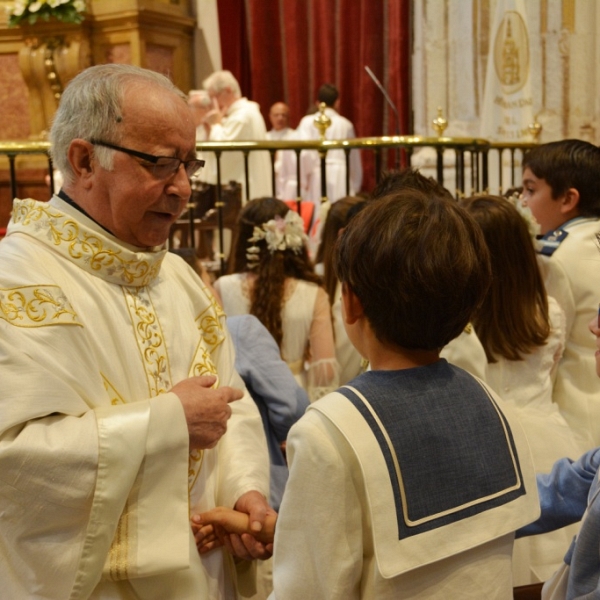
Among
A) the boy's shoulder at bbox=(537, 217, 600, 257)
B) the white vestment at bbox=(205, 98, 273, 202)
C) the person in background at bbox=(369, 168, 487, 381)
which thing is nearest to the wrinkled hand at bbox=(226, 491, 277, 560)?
the person in background at bbox=(369, 168, 487, 381)

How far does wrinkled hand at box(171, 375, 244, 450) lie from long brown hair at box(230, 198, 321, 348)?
1.74 meters

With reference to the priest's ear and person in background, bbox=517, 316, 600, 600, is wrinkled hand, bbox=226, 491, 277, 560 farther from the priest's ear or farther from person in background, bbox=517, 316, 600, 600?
the priest's ear

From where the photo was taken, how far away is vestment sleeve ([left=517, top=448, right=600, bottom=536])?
1.72 m

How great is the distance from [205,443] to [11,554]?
430 millimetres

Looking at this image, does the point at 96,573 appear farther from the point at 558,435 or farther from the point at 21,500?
the point at 558,435

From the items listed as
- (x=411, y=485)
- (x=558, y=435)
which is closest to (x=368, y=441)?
(x=411, y=485)

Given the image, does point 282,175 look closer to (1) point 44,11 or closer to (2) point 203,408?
(1) point 44,11

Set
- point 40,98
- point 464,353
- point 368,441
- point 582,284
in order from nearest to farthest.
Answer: point 368,441, point 464,353, point 582,284, point 40,98

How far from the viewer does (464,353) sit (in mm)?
2521

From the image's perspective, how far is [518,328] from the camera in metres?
→ 2.86

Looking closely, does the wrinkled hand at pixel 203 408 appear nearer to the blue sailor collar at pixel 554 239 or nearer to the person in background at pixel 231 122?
the blue sailor collar at pixel 554 239

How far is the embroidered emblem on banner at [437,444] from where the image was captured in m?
1.41

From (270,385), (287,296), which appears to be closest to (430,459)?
(270,385)

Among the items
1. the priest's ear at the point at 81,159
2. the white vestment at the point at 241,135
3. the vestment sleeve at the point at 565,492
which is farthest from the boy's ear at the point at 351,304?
the white vestment at the point at 241,135
